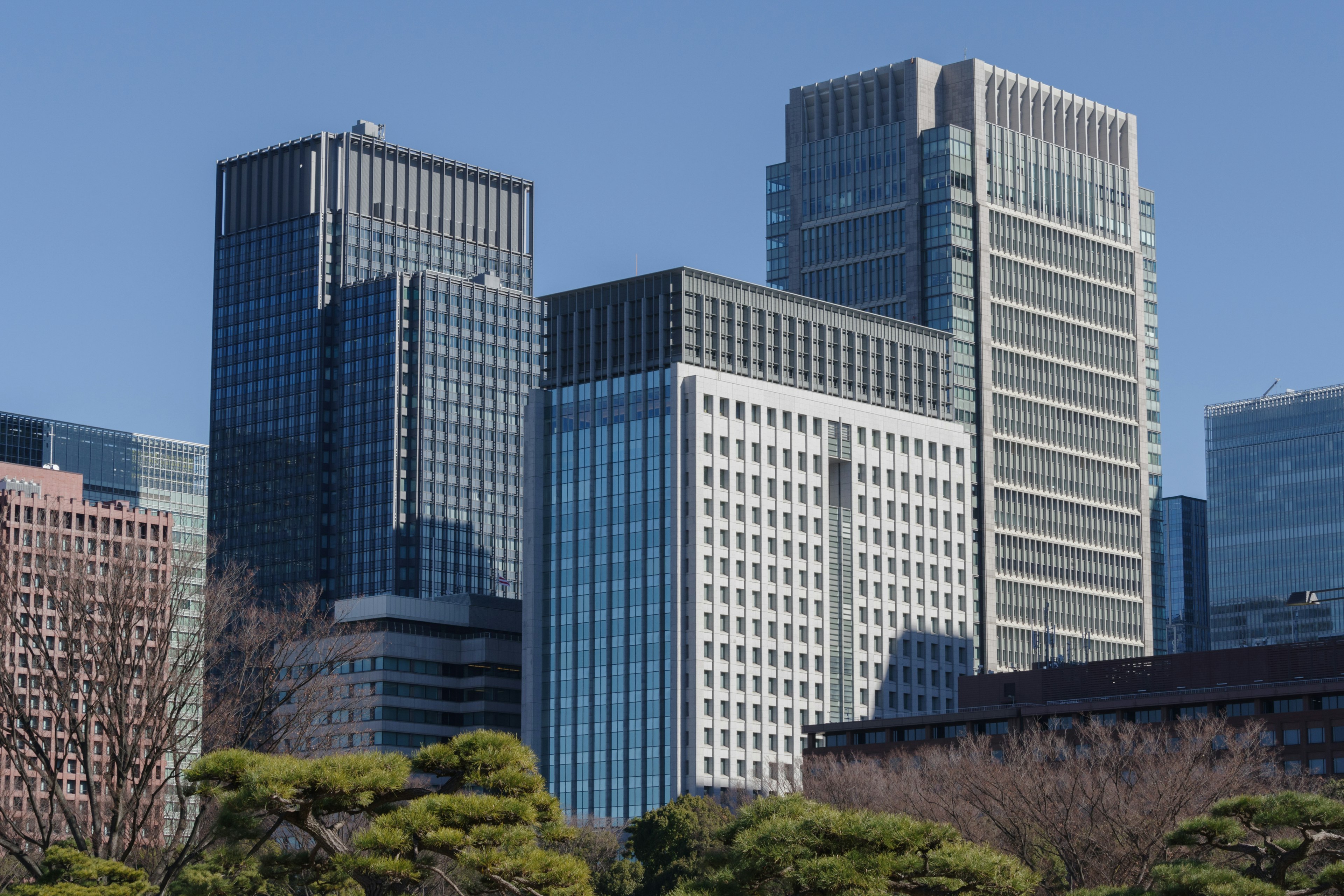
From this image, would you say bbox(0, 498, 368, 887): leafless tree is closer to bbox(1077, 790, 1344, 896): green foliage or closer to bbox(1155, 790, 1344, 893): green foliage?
bbox(1077, 790, 1344, 896): green foliage

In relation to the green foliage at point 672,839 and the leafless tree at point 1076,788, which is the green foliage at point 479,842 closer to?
the leafless tree at point 1076,788

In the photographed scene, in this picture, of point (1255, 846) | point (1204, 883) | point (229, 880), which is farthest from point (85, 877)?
point (1255, 846)

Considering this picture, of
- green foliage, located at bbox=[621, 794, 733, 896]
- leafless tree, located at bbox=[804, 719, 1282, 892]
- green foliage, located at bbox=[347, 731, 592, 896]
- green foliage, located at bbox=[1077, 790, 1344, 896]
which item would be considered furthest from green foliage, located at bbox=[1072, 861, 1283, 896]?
green foliage, located at bbox=[621, 794, 733, 896]

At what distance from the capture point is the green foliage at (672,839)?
138 m

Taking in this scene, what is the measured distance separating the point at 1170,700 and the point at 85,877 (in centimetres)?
11910

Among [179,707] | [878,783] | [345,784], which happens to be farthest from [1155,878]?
[878,783]

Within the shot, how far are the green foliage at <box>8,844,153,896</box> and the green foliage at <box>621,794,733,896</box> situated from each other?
229 ft

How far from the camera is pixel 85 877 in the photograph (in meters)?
67.3

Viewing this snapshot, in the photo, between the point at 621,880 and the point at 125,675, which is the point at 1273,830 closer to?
the point at 125,675

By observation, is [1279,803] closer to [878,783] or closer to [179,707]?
[179,707]

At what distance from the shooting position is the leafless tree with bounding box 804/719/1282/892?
9612 cm

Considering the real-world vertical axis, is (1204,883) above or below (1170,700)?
below

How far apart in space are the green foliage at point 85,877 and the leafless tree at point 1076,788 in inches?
1328

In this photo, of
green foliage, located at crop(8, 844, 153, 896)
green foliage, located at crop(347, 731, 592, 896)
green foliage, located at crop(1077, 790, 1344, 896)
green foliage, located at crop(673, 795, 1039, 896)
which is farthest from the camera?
green foliage, located at crop(8, 844, 153, 896)
